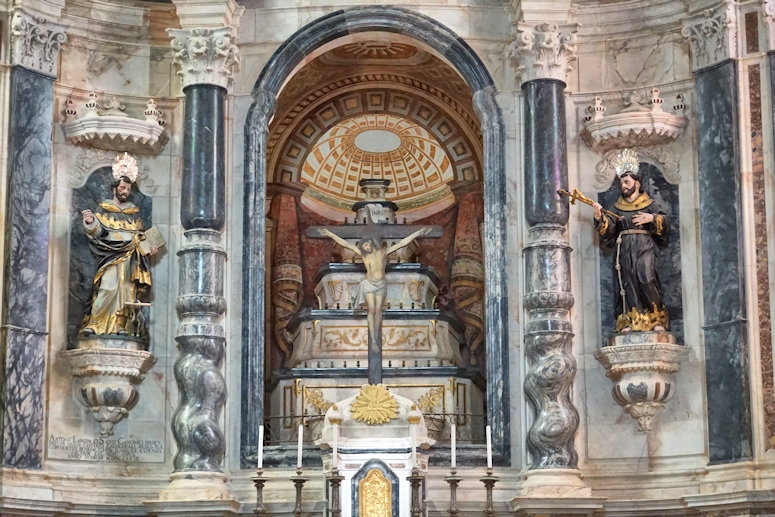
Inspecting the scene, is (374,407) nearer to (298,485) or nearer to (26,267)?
(298,485)

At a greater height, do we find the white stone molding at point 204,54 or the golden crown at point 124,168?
the white stone molding at point 204,54

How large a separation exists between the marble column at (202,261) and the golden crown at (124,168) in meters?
0.76

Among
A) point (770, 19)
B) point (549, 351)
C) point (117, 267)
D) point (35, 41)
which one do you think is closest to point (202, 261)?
point (117, 267)

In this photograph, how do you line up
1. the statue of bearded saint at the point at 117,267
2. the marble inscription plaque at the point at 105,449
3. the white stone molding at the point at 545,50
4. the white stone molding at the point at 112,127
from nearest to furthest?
the marble inscription plaque at the point at 105,449 → the statue of bearded saint at the point at 117,267 → the white stone molding at the point at 545,50 → the white stone molding at the point at 112,127

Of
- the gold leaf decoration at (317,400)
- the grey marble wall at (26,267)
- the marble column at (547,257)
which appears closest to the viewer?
the grey marble wall at (26,267)

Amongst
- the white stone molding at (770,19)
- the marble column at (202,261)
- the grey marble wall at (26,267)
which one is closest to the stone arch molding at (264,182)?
the marble column at (202,261)

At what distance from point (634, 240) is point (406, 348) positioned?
3.58 m

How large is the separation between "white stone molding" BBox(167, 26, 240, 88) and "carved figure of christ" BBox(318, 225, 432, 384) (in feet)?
8.20

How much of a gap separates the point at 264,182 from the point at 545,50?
3.98 metres

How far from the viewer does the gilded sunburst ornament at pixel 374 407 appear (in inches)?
840

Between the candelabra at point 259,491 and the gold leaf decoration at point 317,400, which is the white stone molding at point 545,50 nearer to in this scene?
the gold leaf decoration at point 317,400

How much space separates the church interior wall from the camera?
22.1m

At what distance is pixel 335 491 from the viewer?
20453mm

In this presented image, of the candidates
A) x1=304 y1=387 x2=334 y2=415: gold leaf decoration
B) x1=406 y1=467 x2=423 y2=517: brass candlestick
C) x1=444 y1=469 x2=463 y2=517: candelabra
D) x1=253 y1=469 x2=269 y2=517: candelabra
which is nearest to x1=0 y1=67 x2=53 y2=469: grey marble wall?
x1=253 y1=469 x2=269 y2=517: candelabra
